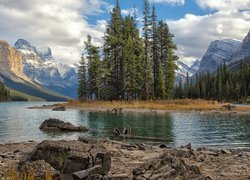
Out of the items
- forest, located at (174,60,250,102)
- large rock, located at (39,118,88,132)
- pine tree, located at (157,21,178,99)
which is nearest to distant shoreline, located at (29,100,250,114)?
pine tree, located at (157,21,178,99)

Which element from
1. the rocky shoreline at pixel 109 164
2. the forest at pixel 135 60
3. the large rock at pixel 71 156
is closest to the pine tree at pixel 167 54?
the forest at pixel 135 60

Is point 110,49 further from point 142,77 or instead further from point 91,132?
point 91,132

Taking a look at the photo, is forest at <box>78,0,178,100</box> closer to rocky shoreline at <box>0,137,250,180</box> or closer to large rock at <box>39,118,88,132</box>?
large rock at <box>39,118,88,132</box>

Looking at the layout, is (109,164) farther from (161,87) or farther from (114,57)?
(114,57)

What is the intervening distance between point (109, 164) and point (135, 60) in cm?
6919

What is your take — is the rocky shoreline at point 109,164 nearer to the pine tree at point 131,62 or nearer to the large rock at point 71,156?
the large rock at point 71,156

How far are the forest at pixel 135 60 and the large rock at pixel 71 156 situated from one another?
65.0m

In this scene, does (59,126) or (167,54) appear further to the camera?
(167,54)

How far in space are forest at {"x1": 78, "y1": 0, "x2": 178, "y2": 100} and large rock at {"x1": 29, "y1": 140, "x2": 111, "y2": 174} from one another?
64952 mm

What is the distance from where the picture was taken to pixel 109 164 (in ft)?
47.5

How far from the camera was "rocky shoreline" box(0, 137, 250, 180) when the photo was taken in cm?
1274

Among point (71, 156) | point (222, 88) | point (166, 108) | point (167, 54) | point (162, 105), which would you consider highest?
point (167, 54)

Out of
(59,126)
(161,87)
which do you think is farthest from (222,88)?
(59,126)

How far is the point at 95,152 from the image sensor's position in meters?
14.5
